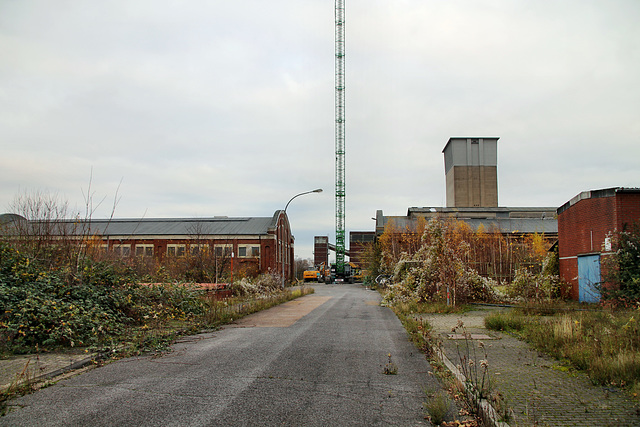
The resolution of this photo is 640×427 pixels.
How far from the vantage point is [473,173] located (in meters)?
85.8

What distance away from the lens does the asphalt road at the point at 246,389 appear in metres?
5.61

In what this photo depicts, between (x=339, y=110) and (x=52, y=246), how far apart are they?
312 ft

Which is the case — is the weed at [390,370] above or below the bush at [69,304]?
below

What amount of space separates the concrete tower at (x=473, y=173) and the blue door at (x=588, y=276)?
63788mm

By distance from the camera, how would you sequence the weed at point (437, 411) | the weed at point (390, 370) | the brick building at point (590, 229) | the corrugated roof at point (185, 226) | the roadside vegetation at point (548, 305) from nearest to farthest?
the weed at point (437, 411), the roadside vegetation at point (548, 305), the weed at point (390, 370), the brick building at point (590, 229), the corrugated roof at point (185, 226)

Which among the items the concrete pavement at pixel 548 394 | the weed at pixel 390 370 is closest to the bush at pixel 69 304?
the weed at pixel 390 370

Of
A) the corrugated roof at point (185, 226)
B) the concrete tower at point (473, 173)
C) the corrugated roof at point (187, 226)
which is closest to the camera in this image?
the corrugated roof at point (187, 226)

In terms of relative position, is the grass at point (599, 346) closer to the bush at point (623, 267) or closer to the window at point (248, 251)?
the bush at point (623, 267)

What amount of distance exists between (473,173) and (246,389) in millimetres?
84904

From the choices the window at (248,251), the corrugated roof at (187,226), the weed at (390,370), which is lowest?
the weed at (390,370)

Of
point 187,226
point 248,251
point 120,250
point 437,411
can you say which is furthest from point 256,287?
point 187,226

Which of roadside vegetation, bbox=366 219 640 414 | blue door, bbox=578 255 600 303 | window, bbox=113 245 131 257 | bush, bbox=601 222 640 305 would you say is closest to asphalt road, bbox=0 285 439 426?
roadside vegetation, bbox=366 219 640 414

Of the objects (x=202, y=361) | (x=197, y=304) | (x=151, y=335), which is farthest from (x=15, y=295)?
(x=197, y=304)

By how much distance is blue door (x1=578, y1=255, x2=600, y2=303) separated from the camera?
20.7 m
